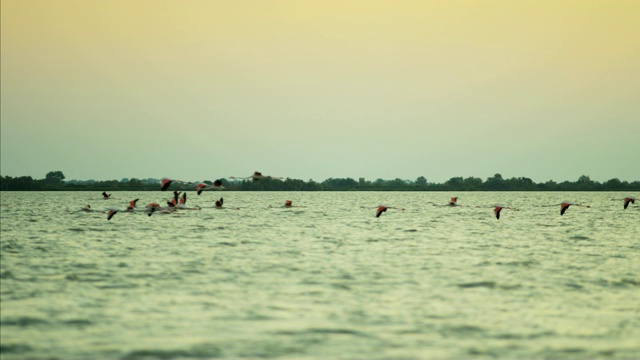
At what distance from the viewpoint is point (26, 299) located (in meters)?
20.5

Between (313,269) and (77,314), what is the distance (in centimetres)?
1030

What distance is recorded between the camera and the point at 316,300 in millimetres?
20438

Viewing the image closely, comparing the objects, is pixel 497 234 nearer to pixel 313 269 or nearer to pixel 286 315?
pixel 313 269

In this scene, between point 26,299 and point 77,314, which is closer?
point 77,314

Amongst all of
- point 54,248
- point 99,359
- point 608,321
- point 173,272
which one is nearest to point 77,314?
point 99,359

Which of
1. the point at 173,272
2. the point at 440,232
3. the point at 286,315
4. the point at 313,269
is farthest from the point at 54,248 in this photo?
the point at 440,232

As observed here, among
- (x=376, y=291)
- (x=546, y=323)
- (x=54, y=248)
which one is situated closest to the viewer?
(x=546, y=323)

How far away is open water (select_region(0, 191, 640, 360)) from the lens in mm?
15484

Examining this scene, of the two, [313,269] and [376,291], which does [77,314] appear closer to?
[376,291]

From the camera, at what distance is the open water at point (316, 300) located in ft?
50.8

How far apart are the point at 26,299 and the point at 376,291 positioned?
31.6 ft

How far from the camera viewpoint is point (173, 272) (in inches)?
1025

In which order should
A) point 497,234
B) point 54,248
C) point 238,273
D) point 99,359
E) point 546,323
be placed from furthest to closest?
1. point 497,234
2. point 54,248
3. point 238,273
4. point 546,323
5. point 99,359

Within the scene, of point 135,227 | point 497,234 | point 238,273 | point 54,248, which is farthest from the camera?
point 135,227
